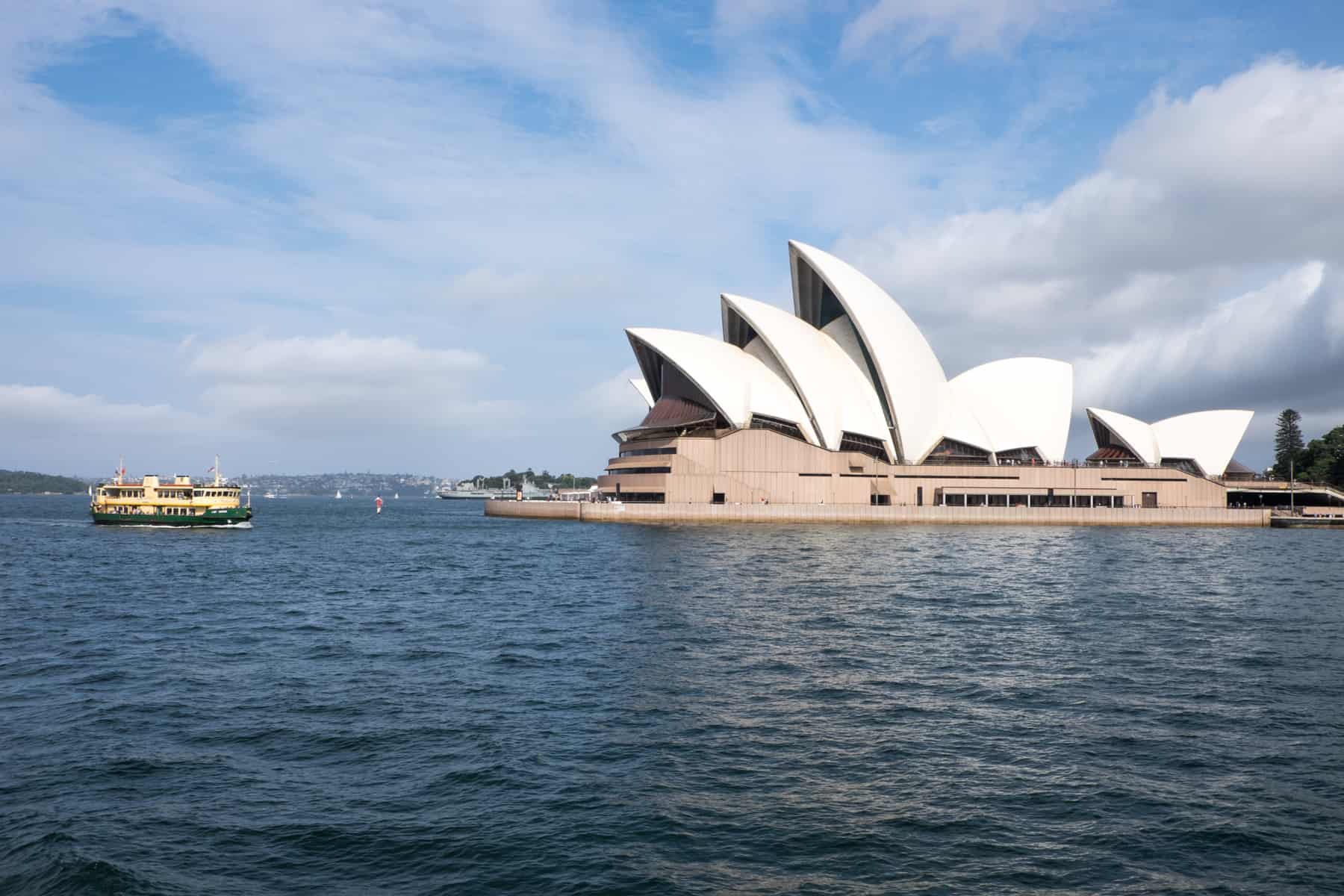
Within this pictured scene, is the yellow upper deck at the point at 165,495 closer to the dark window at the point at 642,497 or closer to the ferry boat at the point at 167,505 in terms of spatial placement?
the ferry boat at the point at 167,505

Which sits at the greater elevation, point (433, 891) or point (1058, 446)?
point (1058, 446)

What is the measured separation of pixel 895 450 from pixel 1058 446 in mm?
18946

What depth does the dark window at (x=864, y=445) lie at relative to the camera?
79.1m

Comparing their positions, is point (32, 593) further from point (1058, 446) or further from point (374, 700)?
point (1058, 446)

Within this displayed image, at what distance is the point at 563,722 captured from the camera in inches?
600

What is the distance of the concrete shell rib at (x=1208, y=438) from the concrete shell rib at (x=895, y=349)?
88.7ft

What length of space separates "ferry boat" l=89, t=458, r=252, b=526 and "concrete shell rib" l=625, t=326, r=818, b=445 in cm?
3625

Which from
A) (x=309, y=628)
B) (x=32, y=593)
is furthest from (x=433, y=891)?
(x=32, y=593)

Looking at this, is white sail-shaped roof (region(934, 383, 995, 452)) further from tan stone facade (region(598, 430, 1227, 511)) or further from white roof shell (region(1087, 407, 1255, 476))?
white roof shell (region(1087, 407, 1255, 476))

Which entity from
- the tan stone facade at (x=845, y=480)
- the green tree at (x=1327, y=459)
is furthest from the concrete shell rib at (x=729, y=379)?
the green tree at (x=1327, y=459)

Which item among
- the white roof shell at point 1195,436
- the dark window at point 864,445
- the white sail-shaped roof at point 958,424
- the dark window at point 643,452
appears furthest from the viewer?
the white roof shell at point 1195,436

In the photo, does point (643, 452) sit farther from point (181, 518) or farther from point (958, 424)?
point (181, 518)

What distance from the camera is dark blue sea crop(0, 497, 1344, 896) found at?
1007 centimetres

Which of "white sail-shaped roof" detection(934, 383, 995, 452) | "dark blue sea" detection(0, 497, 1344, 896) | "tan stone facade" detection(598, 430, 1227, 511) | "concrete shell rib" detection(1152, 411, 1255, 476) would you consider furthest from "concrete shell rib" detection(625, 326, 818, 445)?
"dark blue sea" detection(0, 497, 1344, 896)
